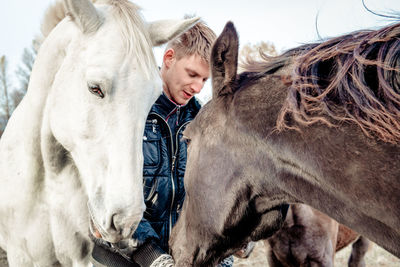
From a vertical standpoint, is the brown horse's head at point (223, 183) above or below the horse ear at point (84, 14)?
below

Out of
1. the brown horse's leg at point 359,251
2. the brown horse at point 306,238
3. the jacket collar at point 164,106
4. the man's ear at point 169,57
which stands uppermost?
the man's ear at point 169,57

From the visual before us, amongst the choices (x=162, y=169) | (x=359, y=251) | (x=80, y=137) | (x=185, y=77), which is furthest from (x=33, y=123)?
(x=359, y=251)

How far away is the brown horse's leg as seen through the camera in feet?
16.9

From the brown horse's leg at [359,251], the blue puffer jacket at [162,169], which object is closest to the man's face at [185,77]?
the blue puffer jacket at [162,169]

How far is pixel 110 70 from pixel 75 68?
256 millimetres

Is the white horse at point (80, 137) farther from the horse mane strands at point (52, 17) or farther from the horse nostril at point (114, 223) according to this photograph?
the horse mane strands at point (52, 17)

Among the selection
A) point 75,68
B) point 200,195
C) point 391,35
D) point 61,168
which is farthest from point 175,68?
point 391,35

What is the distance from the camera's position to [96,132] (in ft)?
4.94

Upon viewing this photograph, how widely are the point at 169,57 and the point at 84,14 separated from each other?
0.97 meters

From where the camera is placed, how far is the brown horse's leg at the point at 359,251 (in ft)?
16.9

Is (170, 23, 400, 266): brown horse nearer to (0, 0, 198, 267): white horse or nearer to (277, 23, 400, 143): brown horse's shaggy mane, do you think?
(277, 23, 400, 143): brown horse's shaggy mane

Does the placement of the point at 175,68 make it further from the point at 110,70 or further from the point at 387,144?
the point at 387,144

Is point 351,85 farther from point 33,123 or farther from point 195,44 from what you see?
point 33,123

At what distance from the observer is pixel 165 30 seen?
1857mm
